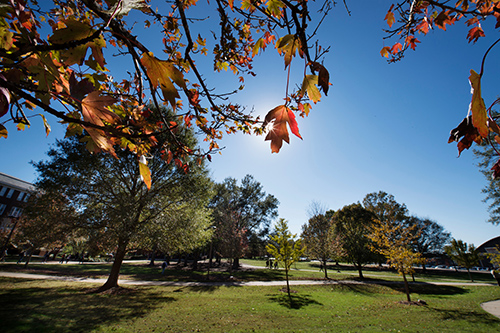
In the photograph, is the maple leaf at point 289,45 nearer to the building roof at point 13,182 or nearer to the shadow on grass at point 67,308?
the shadow on grass at point 67,308

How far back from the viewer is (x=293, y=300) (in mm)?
10789

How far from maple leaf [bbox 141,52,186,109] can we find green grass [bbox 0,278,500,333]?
7.48 metres

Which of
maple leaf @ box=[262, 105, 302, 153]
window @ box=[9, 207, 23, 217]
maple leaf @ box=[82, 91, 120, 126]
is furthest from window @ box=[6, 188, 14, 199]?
maple leaf @ box=[262, 105, 302, 153]

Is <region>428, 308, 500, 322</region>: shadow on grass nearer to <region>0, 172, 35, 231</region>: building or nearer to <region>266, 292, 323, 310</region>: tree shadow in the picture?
<region>266, 292, 323, 310</region>: tree shadow

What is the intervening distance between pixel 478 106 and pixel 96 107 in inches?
73.5

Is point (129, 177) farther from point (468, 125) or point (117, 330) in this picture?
point (468, 125)

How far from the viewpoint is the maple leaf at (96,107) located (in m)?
1.10

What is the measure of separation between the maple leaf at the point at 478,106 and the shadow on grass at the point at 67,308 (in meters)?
8.71

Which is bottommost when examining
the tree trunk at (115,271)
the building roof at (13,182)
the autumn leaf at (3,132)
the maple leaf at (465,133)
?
the tree trunk at (115,271)

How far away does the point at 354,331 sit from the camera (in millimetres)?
6441

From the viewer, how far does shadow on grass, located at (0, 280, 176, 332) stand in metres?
5.70

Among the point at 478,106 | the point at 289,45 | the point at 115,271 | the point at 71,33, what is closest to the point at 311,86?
the point at 289,45

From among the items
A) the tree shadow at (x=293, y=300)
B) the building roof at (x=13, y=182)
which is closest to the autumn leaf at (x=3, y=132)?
the tree shadow at (x=293, y=300)

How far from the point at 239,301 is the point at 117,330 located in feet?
18.7
